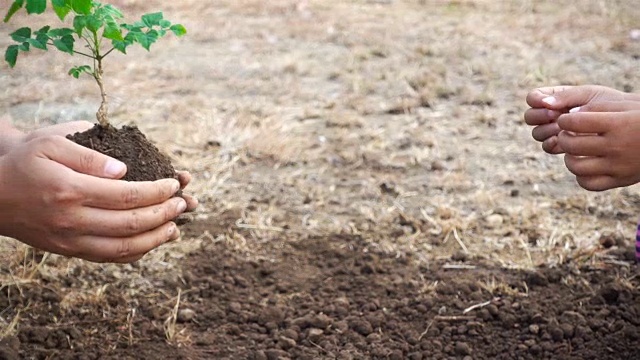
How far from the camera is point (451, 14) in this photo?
5406 millimetres

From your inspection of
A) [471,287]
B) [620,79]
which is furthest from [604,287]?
[620,79]

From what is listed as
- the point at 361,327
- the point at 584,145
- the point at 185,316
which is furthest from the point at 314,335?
the point at 584,145

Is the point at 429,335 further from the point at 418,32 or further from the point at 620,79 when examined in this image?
the point at 418,32

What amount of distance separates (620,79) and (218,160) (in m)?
1.97

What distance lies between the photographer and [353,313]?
235 centimetres

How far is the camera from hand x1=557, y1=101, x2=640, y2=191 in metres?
1.92

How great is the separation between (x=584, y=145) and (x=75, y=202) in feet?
3.50

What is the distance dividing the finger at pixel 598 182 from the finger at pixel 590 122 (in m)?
0.11

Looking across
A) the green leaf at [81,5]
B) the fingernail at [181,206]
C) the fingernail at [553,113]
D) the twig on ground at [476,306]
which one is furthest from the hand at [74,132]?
the fingernail at [553,113]

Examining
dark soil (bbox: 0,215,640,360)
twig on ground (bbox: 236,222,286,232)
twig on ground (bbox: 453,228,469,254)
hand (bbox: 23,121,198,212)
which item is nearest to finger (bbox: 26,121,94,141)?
Answer: hand (bbox: 23,121,198,212)

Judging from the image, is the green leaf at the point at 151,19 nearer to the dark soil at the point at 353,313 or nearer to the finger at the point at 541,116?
the dark soil at the point at 353,313

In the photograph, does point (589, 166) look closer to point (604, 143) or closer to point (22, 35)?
point (604, 143)

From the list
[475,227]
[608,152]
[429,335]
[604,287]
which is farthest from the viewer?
[475,227]

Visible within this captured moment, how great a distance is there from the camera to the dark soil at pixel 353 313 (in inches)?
85.7
